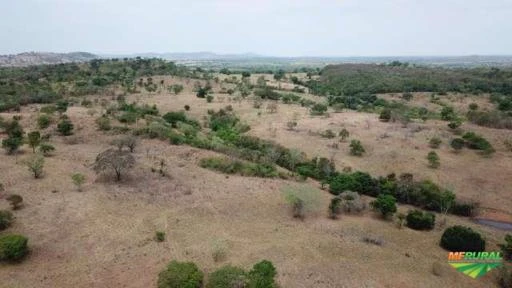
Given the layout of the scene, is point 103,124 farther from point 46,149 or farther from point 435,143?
point 435,143

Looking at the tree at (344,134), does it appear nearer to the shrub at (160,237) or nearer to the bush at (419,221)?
the bush at (419,221)

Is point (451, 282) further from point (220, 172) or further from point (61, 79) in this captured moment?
point (61, 79)

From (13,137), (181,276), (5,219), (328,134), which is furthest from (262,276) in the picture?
(328,134)

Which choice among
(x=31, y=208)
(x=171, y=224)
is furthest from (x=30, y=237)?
(x=171, y=224)

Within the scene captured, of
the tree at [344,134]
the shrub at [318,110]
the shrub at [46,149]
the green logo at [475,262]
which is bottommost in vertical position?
the green logo at [475,262]

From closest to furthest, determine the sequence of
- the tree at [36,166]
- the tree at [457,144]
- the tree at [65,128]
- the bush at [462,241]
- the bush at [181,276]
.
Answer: the bush at [181,276]
the bush at [462,241]
the tree at [36,166]
the tree at [65,128]
the tree at [457,144]

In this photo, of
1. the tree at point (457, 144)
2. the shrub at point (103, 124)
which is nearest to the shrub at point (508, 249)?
the tree at point (457, 144)
